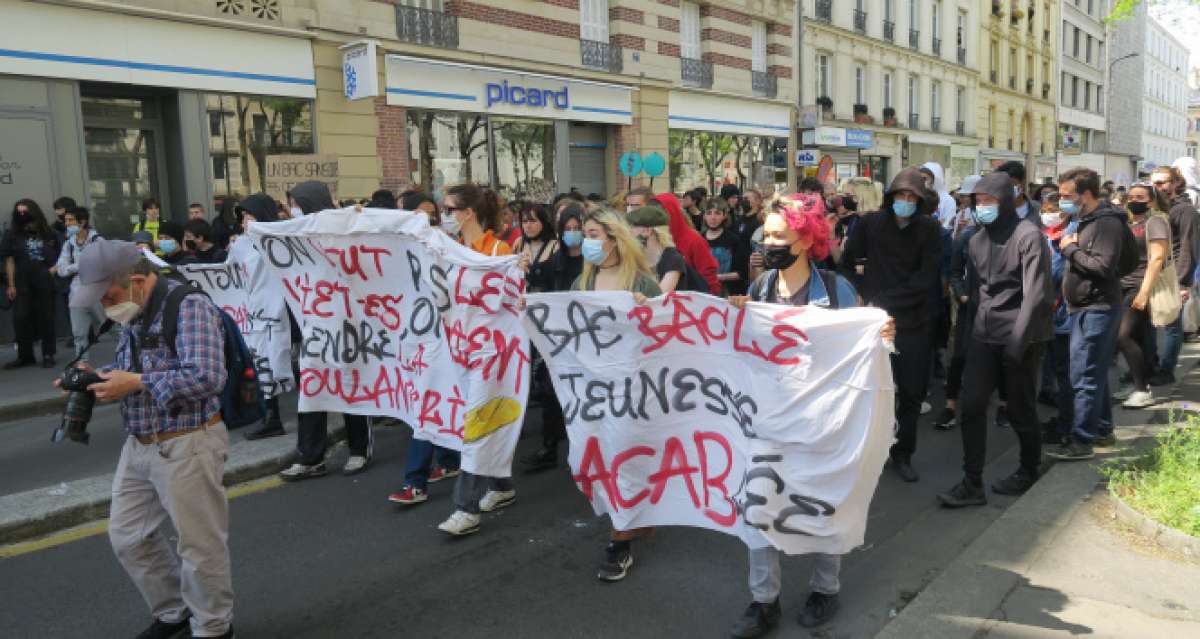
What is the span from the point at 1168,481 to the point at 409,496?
168 inches

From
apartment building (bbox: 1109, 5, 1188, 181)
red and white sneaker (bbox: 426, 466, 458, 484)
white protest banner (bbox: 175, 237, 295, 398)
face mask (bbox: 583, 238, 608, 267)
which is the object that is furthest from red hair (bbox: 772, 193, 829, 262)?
apartment building (bbox: 1109, 5, 1188, 181)

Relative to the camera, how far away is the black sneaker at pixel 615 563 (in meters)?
4.07

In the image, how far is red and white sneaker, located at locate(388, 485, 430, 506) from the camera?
203 inches

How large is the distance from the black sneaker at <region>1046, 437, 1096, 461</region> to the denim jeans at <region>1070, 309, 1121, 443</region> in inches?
2.1

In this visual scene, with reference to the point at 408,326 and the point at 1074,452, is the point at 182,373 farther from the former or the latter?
the point at 1074,452

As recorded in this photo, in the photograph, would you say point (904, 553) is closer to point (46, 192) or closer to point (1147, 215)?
point (1147, 215)

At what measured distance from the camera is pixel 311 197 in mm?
5852

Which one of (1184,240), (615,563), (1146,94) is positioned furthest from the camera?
(1146,94)

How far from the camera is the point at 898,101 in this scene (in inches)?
1267

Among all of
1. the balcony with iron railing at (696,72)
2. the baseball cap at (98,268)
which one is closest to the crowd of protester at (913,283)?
the baseball cap at (98,268)

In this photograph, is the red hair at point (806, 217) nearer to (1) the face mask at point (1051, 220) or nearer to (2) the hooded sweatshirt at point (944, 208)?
(1) the face mask at point (1051, 220)

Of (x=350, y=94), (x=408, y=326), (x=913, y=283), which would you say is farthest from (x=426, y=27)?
(x=913, y=283)

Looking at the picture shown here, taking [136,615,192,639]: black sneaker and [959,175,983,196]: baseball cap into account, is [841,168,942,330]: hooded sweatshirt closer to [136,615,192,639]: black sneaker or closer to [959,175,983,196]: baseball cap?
[959,175,983,196]: baseball cap

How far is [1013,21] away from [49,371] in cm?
4530
